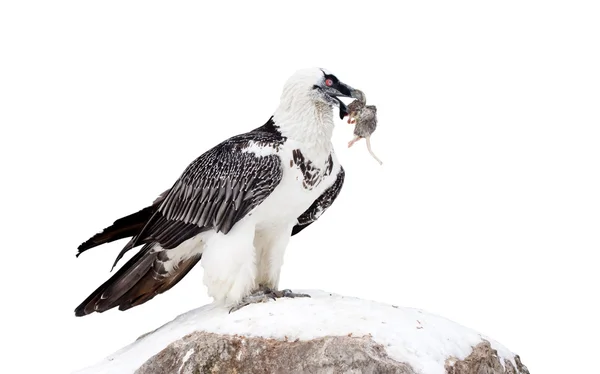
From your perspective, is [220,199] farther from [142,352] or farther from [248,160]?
[142,352]

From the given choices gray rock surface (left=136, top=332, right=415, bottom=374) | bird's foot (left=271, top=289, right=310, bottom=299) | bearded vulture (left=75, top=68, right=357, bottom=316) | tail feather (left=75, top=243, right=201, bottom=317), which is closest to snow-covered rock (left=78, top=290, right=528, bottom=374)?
gray rock surface (left=136, top=332, right=415, bottom=374)

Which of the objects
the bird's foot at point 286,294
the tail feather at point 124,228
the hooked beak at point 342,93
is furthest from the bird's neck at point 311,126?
the tail feather at point 124,228

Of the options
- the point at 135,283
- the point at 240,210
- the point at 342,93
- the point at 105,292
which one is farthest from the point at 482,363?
the point at 105,292

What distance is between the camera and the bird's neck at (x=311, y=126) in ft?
26.1

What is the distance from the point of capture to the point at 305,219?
342 inches

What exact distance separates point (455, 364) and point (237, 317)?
1749 millimetres

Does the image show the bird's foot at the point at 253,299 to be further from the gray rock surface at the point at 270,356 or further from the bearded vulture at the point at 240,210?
the gray rock surface at the point at 270,356

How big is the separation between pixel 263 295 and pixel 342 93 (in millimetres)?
1833

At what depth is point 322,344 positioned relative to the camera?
697 centimetres

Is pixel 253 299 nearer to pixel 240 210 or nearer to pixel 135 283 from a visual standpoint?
pixel 240 210

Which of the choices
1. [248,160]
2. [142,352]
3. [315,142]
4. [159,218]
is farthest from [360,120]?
[142,352]

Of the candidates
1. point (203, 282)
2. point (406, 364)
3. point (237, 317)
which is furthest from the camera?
point (203, 282)

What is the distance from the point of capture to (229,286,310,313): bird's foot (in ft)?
25.7

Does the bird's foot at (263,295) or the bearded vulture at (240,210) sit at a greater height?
the bearded vulture at (240,210)
